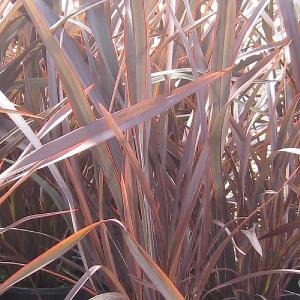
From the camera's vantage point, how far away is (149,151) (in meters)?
0.56

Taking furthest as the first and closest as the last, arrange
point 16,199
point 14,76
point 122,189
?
point 16,199, point 14,76, point 122,189

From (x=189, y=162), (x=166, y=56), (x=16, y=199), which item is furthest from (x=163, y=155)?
(x=16, y=199)

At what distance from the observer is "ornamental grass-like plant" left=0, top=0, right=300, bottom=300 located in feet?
1.36

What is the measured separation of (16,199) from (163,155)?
0.26m

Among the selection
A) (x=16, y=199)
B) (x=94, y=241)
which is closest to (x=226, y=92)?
(x=94, y=241)

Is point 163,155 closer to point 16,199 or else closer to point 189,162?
point 189,162

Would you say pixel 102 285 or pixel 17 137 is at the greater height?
pixel 17 137

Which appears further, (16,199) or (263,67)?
(16,199)

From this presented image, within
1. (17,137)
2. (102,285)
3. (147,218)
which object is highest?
(17,137)

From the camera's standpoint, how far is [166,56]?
2.03 feet

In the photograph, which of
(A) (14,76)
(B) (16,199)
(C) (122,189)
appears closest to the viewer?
(C) (122,189)

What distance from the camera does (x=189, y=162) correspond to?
1.80 feet

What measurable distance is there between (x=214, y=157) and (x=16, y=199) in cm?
32

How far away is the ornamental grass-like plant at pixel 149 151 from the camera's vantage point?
1.36 feet
